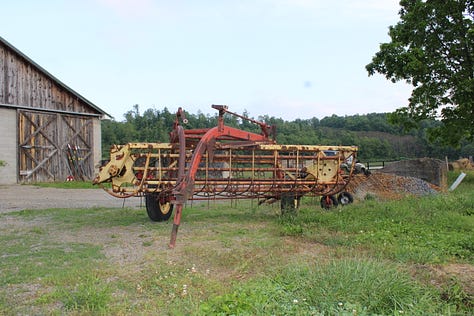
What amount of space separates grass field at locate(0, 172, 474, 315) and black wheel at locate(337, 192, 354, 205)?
251cm

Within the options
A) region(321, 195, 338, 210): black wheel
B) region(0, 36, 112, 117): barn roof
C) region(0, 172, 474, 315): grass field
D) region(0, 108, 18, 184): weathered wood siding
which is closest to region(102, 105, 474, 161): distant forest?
region(0, 36, 112, 117): barn roof

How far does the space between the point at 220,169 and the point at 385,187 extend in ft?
22.0

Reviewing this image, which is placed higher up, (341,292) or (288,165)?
(288,165)

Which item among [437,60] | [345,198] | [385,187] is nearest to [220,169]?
[345,198]

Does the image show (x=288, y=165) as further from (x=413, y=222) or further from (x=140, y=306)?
(x=140, y=306)

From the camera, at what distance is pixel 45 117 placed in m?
20.2

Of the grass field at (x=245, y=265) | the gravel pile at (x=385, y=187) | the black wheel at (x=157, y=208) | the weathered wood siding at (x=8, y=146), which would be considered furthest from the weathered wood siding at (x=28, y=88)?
the gravel pile at (x=385, y=187)

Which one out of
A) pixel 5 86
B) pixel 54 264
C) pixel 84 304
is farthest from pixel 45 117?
pixel 84 304

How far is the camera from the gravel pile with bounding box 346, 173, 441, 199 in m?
12.0

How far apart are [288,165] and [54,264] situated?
488cm

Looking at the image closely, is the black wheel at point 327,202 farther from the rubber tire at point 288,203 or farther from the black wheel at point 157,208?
the black wheel at point 157,208

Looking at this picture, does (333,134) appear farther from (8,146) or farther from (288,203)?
(288,203)

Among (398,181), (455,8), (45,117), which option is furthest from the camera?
(45,117)

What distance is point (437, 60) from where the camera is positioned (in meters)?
17.1
